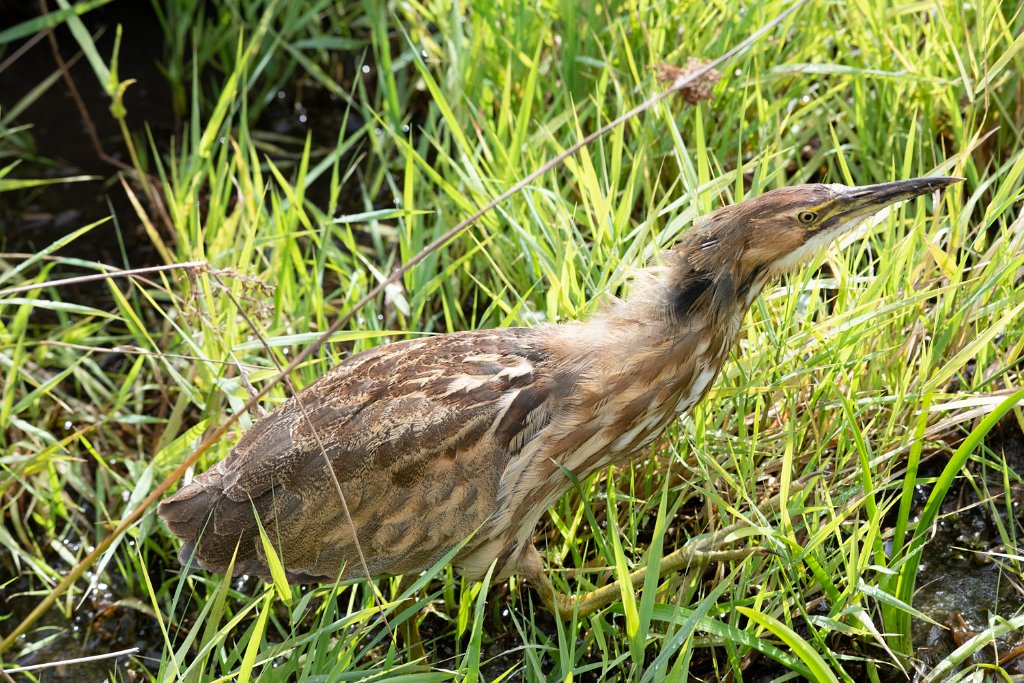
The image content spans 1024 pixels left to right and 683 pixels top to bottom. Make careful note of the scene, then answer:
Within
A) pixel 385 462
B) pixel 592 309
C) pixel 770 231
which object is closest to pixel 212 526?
pixel 385 462

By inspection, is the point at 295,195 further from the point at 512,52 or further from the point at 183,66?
the point at 183,66

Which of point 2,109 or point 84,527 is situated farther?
point 2,109

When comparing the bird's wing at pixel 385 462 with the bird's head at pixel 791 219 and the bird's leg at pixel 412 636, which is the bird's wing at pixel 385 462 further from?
the bird's head at pixel 791 219

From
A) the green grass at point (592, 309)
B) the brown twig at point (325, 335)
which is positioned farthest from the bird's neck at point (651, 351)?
the brown twig at point (325, 335)

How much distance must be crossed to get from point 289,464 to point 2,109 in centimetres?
251

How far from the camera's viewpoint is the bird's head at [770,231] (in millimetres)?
2152

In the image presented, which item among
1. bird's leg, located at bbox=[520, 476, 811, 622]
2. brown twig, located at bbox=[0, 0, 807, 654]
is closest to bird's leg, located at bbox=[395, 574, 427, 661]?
bird's leg, located at bbox=[520, 476, 811, 622]

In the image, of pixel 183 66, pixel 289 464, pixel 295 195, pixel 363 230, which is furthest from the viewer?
pixel 183 66

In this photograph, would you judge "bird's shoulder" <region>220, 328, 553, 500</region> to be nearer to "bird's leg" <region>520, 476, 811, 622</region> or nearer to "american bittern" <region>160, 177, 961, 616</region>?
"american bittern" <region>160, 177, 961, 616</region>

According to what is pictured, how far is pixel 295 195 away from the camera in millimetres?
2949

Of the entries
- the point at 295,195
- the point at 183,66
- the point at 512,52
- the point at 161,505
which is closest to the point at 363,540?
the point at 161,505

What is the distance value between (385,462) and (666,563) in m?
0.56

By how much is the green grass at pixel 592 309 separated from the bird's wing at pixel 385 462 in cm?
12

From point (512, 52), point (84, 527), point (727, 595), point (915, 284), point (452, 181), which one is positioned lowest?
point (727, 595)
